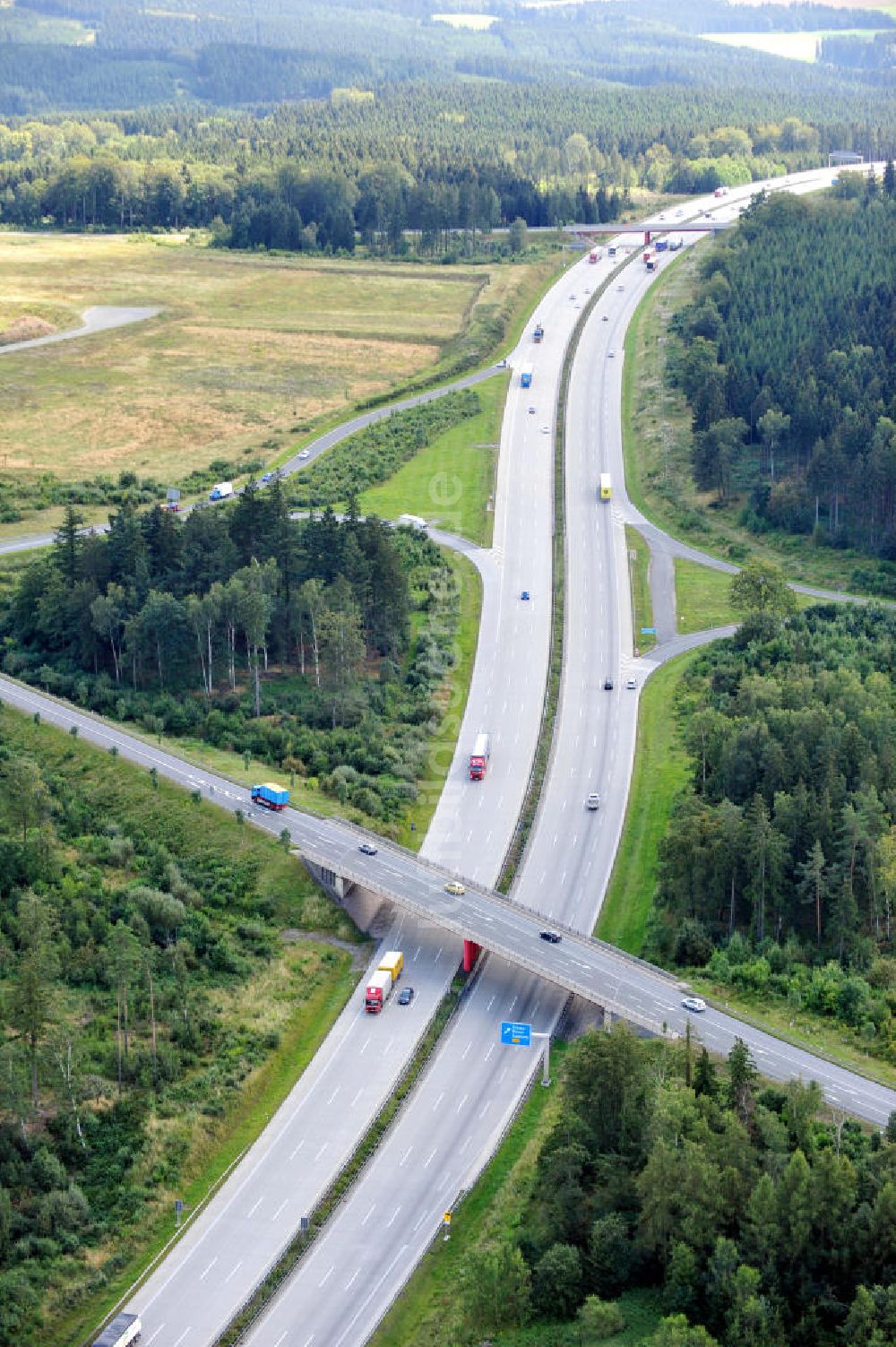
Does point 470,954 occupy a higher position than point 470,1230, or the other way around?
point 470,954

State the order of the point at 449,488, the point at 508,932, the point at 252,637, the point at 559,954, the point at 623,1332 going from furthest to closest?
the point at 449,488
the point at 252,637
the point at 508,932
the point at 559,954
the point at 623,1332

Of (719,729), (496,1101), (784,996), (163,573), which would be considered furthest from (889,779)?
(163,573)

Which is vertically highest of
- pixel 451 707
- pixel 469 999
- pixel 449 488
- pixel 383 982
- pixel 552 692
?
pixel 449 488

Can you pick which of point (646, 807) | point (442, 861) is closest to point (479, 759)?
point (646, 807)

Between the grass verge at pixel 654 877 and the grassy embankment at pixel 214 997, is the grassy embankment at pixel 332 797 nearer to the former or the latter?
the grassy embankment at pixel 214 997

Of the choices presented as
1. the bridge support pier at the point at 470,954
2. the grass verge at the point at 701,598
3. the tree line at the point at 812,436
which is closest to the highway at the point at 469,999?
the bridge support pier at the point at 470,954

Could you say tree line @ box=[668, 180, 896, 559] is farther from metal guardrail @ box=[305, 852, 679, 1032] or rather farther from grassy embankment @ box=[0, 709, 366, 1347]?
grassy embankment @ box=[0, 709, 366, 1347]

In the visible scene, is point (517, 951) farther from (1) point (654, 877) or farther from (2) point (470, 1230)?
(2) point (470, 1230)

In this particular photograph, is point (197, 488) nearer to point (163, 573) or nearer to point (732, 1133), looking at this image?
point (163, 573)
